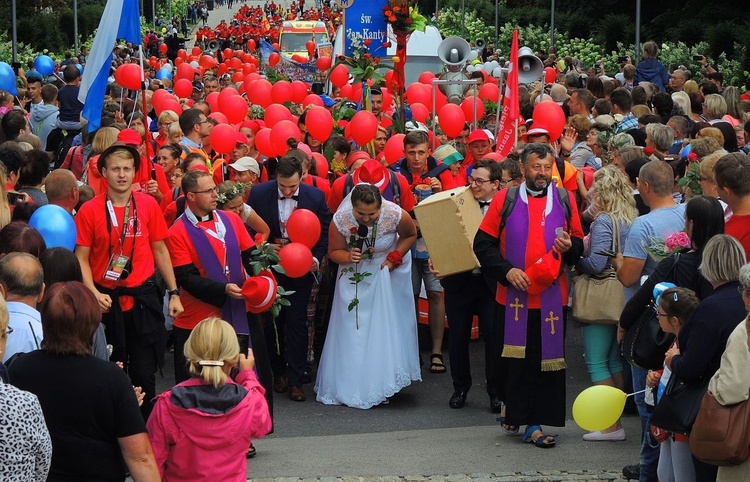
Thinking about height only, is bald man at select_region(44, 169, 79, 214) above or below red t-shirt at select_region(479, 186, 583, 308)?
above

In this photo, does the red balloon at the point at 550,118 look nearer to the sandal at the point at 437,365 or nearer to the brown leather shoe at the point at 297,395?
the sandal at the point at 437,365

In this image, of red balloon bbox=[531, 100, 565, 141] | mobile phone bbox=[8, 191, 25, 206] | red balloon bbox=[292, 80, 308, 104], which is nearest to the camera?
mobile phone bbox=[8, 191, 25, 206]

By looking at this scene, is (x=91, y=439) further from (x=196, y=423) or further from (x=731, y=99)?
(x=731, y=99)

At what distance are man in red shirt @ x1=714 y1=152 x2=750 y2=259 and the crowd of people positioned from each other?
1 centimetres

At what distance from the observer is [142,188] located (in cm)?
943

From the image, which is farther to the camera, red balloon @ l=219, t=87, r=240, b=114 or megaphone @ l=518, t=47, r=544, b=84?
megaphone @ l=518, t=47, r=544, b=84

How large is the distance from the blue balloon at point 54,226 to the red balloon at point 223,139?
426 cm

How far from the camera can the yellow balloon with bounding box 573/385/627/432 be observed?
20.7ft

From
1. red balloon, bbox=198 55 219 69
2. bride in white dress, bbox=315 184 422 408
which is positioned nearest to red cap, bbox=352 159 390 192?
bride in white dress, bbox=315 184 422 408

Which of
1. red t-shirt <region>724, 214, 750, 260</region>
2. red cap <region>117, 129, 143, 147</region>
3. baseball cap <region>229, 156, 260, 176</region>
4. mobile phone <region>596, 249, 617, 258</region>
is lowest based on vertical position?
mobile phone <region>596, 249, 617, 258</region>

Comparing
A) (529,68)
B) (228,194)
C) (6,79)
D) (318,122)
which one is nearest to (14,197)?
(228,194)

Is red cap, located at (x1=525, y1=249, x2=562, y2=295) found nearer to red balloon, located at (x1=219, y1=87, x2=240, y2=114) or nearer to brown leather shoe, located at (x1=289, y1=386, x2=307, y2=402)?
brown leather shoe, located at (x1=289, y1=386, x2=307, y2=402)

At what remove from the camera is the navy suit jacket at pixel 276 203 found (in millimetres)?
9438

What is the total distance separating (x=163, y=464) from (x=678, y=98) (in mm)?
10958
